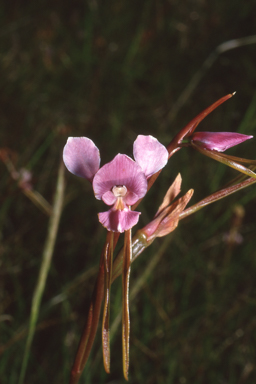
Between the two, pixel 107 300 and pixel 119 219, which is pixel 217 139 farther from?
pixel 107 300

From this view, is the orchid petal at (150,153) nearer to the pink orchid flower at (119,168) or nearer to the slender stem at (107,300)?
the pink orchid flower at (119,168)

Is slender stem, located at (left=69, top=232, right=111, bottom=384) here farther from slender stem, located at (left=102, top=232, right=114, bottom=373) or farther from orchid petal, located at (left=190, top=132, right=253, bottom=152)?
orchid petal, located at (left=190, top=132, right=253, bottom=152)

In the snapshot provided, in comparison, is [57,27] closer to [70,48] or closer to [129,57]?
[70,48]

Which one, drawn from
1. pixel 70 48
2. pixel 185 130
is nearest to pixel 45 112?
pixel 70 48

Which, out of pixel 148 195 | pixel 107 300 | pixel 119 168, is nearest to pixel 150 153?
pixel 119 168

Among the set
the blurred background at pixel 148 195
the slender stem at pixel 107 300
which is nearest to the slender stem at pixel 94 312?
the slender stem at pixel 107 300

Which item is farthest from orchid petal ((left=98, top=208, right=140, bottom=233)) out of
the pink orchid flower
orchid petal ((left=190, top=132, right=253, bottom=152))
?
orchid petal ((left=190, top=132, right=253, bottom=152))
